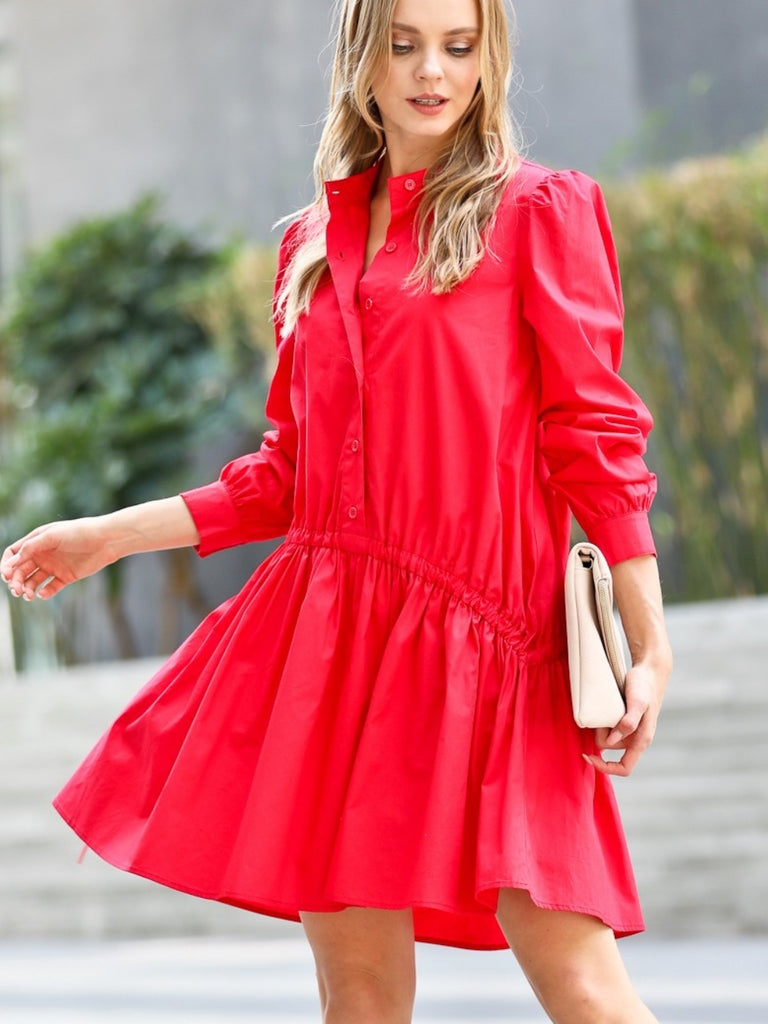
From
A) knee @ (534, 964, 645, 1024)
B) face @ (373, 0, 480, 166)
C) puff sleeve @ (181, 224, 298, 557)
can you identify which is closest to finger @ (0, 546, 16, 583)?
puff sleeve @ (181, 224, 298, 557)

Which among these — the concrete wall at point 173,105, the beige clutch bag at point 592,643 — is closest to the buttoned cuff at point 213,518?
the beige clutch bag at point 592,643

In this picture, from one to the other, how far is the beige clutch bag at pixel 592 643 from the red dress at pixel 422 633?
4cm

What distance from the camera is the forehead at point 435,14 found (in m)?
1.53

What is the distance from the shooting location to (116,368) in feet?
19.9

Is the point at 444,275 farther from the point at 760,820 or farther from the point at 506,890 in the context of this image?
the point at 760,820

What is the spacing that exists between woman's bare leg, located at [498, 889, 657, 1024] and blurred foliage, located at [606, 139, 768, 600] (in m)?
3.20

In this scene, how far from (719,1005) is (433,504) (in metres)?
1.83

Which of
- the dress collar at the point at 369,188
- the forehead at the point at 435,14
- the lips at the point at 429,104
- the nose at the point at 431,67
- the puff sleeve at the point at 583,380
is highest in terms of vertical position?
the forehead at the point at 435,14

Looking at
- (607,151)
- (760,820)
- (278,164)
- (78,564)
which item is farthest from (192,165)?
(78,564)

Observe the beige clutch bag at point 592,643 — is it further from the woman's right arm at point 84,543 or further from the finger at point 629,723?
the woman's right arm at point 84,543

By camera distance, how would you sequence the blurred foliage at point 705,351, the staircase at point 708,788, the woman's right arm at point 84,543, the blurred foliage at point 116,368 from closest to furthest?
the woman's right arm at point 84,543, the staircase at point 708,788, the blurred foliage at point 705,351, the blurred foliage at point 116,368

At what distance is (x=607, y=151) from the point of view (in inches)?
210

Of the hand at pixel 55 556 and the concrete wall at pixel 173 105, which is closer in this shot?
the hand at pixel 55 556

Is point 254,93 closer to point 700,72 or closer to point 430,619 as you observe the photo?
point 700,72
